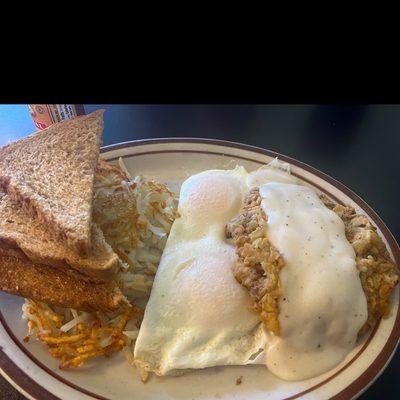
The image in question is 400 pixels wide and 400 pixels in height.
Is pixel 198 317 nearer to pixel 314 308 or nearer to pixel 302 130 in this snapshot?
pixel 314 308

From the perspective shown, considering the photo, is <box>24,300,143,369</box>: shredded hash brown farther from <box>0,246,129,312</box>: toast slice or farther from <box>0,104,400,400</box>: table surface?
<box>0,104,400,400</box>: table surface

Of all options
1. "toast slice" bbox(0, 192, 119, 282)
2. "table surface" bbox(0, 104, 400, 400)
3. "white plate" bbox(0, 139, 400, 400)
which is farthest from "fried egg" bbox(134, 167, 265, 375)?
"table surface" bbox(0, 104, 400, 400)

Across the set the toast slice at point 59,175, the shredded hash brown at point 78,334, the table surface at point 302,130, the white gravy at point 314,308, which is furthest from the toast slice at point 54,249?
the table surface at point 302,130

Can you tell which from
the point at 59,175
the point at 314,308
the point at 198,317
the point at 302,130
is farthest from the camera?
the point at 302,130

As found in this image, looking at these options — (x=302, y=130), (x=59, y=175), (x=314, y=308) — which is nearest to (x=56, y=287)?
(x=59, y=175)

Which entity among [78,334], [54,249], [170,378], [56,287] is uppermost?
[54,249]

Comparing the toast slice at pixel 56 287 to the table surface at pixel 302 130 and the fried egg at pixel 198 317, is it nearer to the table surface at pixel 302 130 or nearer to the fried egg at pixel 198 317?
the fried egg at pixel 198 317

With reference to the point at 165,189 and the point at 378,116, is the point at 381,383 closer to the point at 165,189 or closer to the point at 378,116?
the point at 165,189
